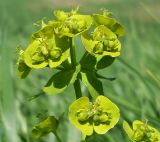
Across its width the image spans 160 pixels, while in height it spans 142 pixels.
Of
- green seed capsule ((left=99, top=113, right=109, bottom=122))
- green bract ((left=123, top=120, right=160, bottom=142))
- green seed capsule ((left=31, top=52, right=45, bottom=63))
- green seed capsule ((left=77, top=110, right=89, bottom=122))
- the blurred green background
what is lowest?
the blurred green background

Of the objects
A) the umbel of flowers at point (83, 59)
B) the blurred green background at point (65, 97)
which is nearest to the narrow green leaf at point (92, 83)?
the umbel of flowers at point (83, 59)

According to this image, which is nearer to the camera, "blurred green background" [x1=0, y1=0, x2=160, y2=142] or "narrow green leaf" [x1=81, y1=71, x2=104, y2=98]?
"narrow green leaf" [x1=81, y1=71, x2=104, y2=98]

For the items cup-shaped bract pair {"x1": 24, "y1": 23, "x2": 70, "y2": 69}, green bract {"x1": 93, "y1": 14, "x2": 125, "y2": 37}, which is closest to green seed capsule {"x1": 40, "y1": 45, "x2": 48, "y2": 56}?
cup-shaped bract pair {"x1": 24, "y1": 23, "x2": 70, "y2": 69}

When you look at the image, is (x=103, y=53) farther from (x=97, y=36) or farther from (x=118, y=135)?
(x=118, y=135)

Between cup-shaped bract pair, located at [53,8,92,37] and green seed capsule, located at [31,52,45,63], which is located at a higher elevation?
cup-shaped bract pair, located at [53,8,92,37]

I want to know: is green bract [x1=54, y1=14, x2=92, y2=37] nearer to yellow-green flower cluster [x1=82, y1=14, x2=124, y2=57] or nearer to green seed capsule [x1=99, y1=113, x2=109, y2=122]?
yellow-green flower cluster [x1=82, y1=14, x2=124, y2=57]

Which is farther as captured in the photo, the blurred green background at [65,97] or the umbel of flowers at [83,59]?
the blurred green background at [65,97]

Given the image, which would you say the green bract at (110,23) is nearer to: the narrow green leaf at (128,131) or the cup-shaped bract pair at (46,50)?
the cup-shaped bract pair at (46,50)
